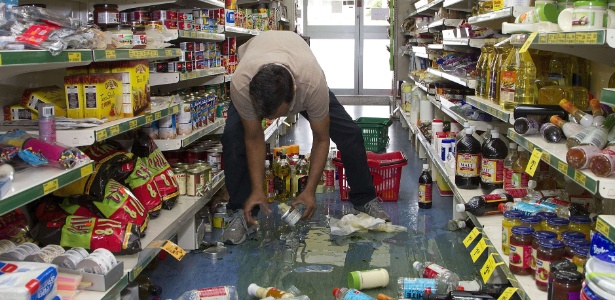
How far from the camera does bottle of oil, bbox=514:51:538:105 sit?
12.4ft

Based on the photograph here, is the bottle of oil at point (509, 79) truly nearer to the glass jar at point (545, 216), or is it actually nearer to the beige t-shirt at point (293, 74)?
the glass jar at point (545, 216)

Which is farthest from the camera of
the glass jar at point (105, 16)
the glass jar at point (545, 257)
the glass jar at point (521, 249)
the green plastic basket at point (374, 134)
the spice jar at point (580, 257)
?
the green plastic basket at point (374, 134)

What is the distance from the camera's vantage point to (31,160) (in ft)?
8.71

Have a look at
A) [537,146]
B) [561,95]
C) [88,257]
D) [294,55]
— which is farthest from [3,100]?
[561,95]

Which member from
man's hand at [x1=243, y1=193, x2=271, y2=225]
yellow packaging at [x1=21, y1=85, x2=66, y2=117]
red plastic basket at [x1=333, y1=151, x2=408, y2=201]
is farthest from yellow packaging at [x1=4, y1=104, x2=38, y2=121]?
red plastic basket at [x1=333, y1=151, x2=408, y2=201]

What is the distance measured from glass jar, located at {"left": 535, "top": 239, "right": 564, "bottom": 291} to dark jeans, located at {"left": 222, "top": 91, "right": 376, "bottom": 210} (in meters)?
2.26

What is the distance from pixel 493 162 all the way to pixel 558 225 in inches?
60.9

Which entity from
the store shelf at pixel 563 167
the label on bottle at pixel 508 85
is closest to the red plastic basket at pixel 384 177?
the label on bottle at pixel 508 85

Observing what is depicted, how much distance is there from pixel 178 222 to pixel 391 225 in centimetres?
166

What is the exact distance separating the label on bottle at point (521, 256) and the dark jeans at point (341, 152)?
2.06 m

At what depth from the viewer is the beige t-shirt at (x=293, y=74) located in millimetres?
3898

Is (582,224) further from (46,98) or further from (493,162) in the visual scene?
(46,98)

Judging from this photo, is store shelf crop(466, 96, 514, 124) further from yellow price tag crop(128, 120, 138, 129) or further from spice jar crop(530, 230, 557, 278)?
yellow price tag crop(128, 120, 138, 129)

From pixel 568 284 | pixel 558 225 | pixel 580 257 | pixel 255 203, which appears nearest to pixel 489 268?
pixel 558 225
